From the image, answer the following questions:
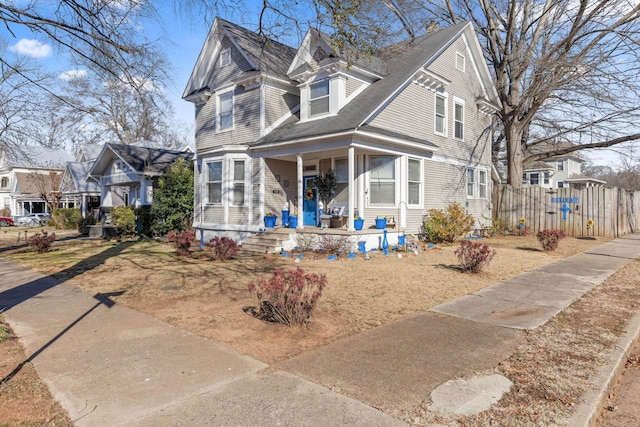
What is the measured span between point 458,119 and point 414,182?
472 centimetres

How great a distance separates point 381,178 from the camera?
46.9 feet

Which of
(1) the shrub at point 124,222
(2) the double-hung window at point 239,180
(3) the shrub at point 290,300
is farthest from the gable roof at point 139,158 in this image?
(3) the shrub at point 290,300

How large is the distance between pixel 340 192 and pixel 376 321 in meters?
9.10

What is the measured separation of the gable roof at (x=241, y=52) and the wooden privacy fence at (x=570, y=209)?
1204 centimetres

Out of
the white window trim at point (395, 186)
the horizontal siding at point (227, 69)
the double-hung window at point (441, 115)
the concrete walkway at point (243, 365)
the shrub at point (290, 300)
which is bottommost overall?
the concrete walkway at point (243, 365)

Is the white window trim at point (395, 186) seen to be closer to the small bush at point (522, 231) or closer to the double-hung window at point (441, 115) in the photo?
the double-hung window at point (441, 115)

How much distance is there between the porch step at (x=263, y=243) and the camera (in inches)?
533

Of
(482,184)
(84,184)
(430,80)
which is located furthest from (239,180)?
(84,184)

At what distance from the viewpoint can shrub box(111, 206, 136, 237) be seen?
19.2 meters

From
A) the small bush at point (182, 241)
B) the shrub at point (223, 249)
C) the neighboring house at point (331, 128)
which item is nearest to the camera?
the shrub at point (223, 249)

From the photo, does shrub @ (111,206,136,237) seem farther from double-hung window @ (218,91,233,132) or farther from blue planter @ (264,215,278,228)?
blue planter @ (264,215,278,228)

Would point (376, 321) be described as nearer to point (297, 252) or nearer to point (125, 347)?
point (125, 347)

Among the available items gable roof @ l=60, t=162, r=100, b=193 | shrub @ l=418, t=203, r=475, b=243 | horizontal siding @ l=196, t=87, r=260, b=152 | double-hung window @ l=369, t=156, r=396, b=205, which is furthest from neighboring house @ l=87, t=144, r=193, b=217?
shrub @ l=418, t=203, r=475, b=243

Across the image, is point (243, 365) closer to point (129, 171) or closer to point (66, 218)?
point (129, 171)
